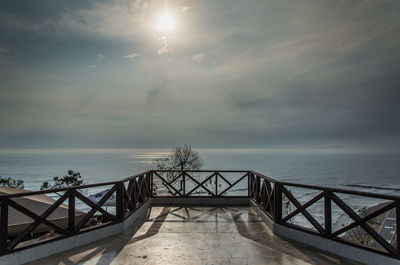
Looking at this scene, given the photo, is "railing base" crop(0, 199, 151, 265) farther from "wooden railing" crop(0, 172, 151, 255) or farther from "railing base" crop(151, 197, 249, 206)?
"railing base" crop(151, 197, 249, 206)

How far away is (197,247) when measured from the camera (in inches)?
183

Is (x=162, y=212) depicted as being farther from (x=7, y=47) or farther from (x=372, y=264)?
(x=7, y=47)

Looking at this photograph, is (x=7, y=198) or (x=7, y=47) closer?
(x=7, y=198)

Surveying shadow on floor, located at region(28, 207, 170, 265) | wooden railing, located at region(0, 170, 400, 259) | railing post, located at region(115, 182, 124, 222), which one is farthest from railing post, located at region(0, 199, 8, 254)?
railing post, located at region(115, 182, 124, 222)

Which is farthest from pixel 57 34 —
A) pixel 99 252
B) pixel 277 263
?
pixel 277 263

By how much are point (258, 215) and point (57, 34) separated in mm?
9696

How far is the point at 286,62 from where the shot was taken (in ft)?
32.1

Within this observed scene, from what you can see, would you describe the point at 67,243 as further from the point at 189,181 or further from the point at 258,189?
the point at 189,181

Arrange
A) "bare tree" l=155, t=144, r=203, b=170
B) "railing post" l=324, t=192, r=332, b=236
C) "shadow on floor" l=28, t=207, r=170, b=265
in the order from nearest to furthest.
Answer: "shadow on floor" l=28, t=207, r=170, b=265
"railing post" l=324, t=192, r=332, b=236
"bare tree" l=155, t=144, r=203, b=170

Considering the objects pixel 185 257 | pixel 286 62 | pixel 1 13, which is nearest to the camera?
pixel 185 257

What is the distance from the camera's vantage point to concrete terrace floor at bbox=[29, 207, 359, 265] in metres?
4.05

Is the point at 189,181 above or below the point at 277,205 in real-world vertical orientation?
below

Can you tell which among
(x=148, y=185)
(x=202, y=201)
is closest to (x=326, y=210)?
(x=202, y=201)

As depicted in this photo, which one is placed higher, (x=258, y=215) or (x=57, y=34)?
(x=57, y=34)
